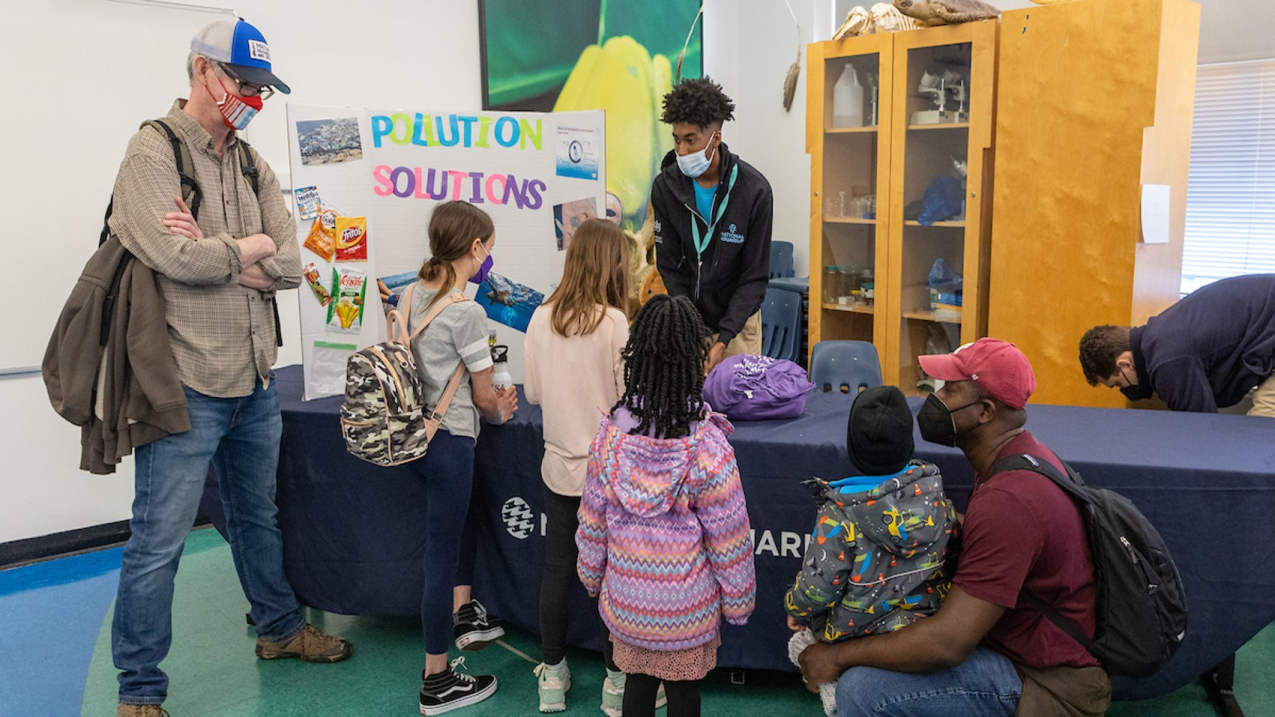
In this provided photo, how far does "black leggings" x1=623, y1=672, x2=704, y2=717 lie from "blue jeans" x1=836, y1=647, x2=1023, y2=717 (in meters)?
0.39

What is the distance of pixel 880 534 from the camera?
182cm

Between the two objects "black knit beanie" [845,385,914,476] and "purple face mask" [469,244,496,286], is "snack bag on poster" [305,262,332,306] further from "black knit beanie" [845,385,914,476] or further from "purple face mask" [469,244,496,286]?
"black knit beanie" [845,385,914,476]

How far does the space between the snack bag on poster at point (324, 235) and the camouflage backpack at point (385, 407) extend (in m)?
0.74

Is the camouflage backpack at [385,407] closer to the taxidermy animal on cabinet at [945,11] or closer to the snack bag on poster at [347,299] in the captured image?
the snack bag on poster at [347,299]

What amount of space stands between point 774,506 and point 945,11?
2722 millimetres

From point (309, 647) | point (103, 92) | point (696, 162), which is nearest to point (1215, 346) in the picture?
point (696, 162)

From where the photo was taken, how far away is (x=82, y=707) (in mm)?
2801

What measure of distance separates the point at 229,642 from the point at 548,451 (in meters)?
1.47

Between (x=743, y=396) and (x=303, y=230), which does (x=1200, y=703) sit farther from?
(x=303, y=230)

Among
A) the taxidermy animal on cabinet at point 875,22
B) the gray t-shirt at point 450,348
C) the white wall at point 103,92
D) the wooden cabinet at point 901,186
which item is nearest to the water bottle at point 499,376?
the gray t-shirt at point 450,348

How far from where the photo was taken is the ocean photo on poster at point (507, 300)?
335cm

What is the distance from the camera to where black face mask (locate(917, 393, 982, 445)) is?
1976mm

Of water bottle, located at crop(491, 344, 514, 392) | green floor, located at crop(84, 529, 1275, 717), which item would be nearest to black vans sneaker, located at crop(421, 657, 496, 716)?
green floor, located at crop(84, 529, 1275, 717)

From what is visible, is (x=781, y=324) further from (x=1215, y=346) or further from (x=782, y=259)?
(x=1215, y=346)
